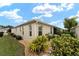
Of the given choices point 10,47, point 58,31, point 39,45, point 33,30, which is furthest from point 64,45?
point 10,47

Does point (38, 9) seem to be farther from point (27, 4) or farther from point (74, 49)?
point (74, 49)

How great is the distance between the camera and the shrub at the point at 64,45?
3611 mm

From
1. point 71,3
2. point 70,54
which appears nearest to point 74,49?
point 70,54

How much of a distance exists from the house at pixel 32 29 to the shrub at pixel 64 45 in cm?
14

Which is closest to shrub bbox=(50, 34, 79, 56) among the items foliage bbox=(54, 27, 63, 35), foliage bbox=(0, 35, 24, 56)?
foliage bbox=(54, 27, 63, 35)

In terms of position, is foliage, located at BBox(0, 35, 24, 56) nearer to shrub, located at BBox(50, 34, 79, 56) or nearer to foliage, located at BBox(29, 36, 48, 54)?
foliage, located at BBox(29, 36, 48, 54)

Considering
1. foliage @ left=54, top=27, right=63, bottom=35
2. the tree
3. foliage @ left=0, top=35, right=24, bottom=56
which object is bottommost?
foliage @ left=0, top=35, right=24, bottom=56

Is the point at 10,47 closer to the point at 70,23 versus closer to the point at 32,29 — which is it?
the point at 32,29

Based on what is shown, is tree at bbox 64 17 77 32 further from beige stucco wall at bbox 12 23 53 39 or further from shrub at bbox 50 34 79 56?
beige stucco wall at bbox 12 23 53 39

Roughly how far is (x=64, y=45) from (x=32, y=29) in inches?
17.6

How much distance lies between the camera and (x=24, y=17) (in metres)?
3.63

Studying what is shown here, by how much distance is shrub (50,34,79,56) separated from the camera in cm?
361

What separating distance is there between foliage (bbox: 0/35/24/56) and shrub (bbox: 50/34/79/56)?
0.41 metres

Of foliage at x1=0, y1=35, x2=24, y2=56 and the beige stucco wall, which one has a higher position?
the beige stucco wall
